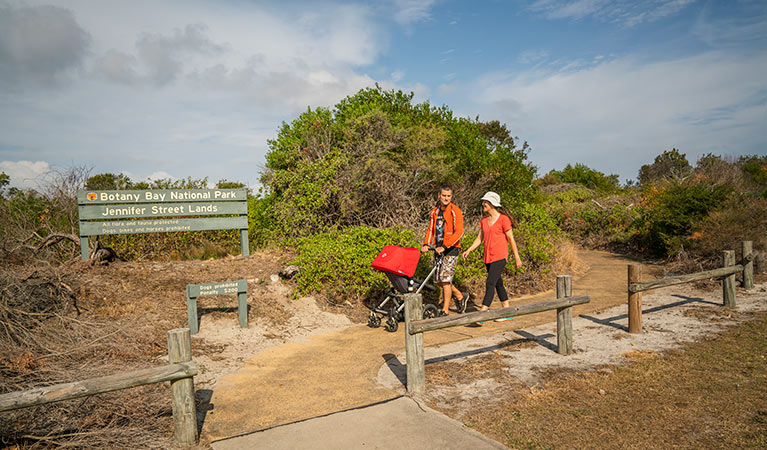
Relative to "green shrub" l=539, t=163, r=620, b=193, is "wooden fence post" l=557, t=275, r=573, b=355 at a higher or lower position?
lower

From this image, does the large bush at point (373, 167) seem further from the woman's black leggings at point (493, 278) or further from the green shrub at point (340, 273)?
the woman's black leggings at point (493, 278)

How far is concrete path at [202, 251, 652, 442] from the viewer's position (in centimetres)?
429

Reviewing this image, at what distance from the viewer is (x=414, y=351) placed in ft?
15.2

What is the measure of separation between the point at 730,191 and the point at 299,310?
11516 millimetres

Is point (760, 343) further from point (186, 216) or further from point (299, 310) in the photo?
point (186, 216)

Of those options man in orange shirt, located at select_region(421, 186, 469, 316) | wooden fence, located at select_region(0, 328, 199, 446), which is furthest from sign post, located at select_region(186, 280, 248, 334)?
wooden fence, located at select_region(0, 328, 199, 446)

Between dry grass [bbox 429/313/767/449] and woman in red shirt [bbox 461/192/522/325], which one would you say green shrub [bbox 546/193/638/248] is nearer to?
woman in red shirt [bbox 461/192/522/325]

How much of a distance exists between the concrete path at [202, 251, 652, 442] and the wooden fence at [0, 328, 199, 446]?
0.91 ft

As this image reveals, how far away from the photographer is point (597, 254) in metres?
16.5

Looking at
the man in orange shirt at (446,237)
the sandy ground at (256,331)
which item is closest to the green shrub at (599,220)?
the man in orange shirt at (446,237)

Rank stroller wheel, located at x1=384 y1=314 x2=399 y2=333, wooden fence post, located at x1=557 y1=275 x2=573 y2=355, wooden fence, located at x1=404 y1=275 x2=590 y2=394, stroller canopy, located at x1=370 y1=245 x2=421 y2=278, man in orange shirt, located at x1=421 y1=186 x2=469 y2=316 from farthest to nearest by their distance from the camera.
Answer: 1. stroller wheel, located at x1=384 y1=314 x2=399 y2=333
2. man in orange shirt, located at x1=421 y1=186 x2=469 y2=316
3. stroller canopy, located at x1=370 y1=245 x2=421 y2=278
4. wooden fence post, located at x1=557 y1=275 x2=573 y2=355
5. wooden fence, located at x1=404 y1=275 x2=590 y2=394

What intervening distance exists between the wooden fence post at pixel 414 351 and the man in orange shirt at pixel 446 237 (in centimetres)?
231

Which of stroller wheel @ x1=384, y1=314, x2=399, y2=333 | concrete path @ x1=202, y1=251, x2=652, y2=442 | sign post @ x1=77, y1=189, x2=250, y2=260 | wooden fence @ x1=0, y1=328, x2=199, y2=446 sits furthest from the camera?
sign post @ x1=77, y1=189, x2=250, y2=260

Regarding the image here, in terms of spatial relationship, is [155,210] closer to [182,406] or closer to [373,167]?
[373,167]
